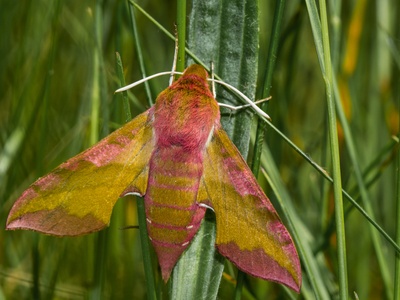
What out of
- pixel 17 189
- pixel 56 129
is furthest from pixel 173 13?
pixel 17 189

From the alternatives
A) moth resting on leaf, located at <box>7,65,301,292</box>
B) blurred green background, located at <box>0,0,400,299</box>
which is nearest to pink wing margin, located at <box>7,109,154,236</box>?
moth resting on leaf, located at <box>7,65,301,292</box>

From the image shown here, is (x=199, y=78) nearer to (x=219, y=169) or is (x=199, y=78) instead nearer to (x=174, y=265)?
(x=219, y=169)

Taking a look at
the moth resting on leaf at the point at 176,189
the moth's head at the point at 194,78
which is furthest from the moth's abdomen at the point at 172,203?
the moth's head at the point at 194,78

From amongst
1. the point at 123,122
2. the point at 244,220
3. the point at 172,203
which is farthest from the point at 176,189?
the point at 123,122

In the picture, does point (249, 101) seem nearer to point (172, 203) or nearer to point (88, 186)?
point (172, 203)

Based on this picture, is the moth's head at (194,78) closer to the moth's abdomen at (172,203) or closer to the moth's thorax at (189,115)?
the moth's thorax at (189,115)

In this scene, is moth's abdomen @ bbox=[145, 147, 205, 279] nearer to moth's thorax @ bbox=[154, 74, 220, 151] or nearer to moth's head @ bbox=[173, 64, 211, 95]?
moth's thorax @ bbox=[154, 74, 220, 151]
